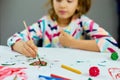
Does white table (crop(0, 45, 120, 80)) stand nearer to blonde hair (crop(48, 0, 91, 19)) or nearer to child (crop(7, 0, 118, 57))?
child (crop(7, 0, 118, 57))

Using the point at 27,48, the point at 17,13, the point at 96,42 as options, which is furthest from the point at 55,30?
the point at 17,13

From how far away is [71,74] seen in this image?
0.66 meters

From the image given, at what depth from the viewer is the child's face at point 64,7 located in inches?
41.4

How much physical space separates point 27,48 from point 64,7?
0.91 feet

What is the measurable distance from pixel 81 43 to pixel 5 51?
288mm

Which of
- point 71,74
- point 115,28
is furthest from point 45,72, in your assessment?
point 115,28

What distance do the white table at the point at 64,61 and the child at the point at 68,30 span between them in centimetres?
10

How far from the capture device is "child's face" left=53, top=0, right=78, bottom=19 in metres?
1.05

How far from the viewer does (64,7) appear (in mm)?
1053

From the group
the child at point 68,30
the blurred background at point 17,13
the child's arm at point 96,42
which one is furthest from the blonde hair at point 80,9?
the blurred background at point 17,13

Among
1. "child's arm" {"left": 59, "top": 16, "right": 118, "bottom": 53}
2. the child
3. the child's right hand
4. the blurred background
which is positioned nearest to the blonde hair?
the child

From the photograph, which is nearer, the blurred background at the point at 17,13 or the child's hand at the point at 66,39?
the child's hand at the point at 66,39

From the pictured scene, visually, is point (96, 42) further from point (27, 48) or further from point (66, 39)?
point (27, 48)

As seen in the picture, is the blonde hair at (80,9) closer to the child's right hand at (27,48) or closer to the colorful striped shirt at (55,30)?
the colorful striped shirt at (55,30)
